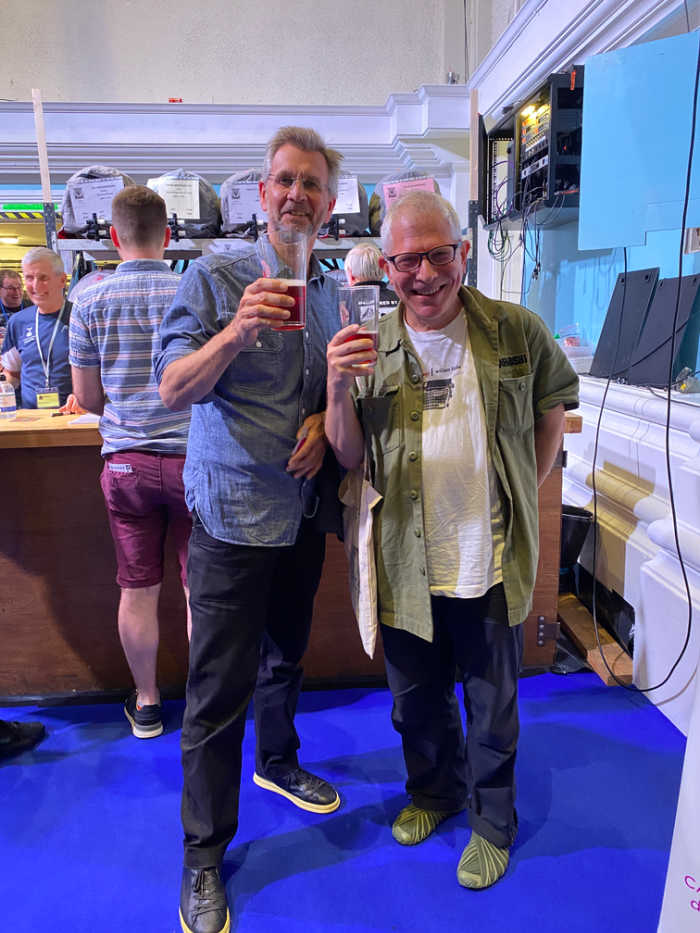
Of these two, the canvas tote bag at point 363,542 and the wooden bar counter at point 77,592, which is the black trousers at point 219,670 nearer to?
the canvas tote bag at point 363,542

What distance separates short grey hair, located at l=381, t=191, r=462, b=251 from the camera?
1.32m

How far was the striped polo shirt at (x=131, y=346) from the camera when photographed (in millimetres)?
1915

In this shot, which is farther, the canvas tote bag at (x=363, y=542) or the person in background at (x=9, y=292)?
Result: the person in background at (x=9, y=292)

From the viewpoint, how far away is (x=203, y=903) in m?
1.49

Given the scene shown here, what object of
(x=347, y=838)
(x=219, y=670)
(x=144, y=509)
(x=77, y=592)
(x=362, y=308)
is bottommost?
(x=347, y=838)

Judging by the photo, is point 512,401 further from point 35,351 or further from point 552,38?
point 552,38

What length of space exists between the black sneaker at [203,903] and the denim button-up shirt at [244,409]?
84cm

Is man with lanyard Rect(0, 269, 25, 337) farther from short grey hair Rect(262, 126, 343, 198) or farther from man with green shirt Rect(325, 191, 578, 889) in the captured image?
man with green shirt Rect(325, 191, 578, 889)

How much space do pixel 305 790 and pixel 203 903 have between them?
1.46 feet

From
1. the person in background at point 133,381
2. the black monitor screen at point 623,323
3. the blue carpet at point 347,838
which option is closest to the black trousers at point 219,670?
the blue carpet at point 347,838

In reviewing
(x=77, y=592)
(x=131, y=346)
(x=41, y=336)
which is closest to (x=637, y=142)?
(x=131, y=346)

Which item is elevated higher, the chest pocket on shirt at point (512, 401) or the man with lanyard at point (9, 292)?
the man with lanyard at point (9, 292)

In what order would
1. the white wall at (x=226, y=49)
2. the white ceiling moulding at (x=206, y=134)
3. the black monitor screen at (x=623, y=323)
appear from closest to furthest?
the black monitor screen at (x=623, y=323)
the white ceiling moulding at (x=206, y=134)
the white wall at (x=226, y=49)

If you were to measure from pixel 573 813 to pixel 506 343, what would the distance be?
1.37 metres
